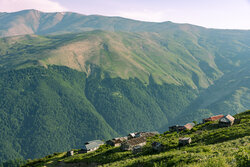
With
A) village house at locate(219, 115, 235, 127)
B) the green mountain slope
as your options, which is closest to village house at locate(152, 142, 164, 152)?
the green mountain slope

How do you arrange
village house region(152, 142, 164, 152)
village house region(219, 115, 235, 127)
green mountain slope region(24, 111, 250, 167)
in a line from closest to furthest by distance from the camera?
green mountain slope region(24, 111, 250, 167) < village house region(152, 142, 164, 152) < village house region(219, 115, 235, 127)

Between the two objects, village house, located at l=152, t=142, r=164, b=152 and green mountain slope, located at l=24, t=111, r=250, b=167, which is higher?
green mountain slope, located at l=24, t=111, r=250, b=167

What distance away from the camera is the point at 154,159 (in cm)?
4666

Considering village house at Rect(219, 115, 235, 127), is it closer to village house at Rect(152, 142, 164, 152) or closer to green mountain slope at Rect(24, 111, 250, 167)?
green mountain slope at Rect(24, 111, 250, 167)

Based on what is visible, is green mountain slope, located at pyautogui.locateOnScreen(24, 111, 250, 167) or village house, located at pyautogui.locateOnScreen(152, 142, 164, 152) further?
village house, located at pyautogui.locateOnScreen(152, 142, 164, 152)

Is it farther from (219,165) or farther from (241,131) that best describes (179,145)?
(219,165)

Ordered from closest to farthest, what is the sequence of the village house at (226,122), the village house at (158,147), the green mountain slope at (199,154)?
the green mountain slope at (199,154)
the village house at (158,147)
the village house at (226,122)

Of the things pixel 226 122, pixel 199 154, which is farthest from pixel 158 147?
pixel 226 122

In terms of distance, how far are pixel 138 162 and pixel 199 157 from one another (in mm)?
15506

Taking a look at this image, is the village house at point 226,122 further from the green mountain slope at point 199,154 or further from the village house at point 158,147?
the village house at point 158,147

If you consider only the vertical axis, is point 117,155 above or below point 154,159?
below

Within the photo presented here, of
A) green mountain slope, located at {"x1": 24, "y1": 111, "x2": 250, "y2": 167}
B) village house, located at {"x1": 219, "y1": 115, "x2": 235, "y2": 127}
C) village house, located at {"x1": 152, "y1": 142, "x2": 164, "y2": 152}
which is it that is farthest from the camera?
village house, located at {"x1": 219, "y1": 115, "x2": 235, "y2": 127}

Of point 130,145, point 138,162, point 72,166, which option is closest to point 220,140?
point 138,162

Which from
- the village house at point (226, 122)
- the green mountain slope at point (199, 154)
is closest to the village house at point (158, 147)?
the green mountain slope at point (199, 154)
